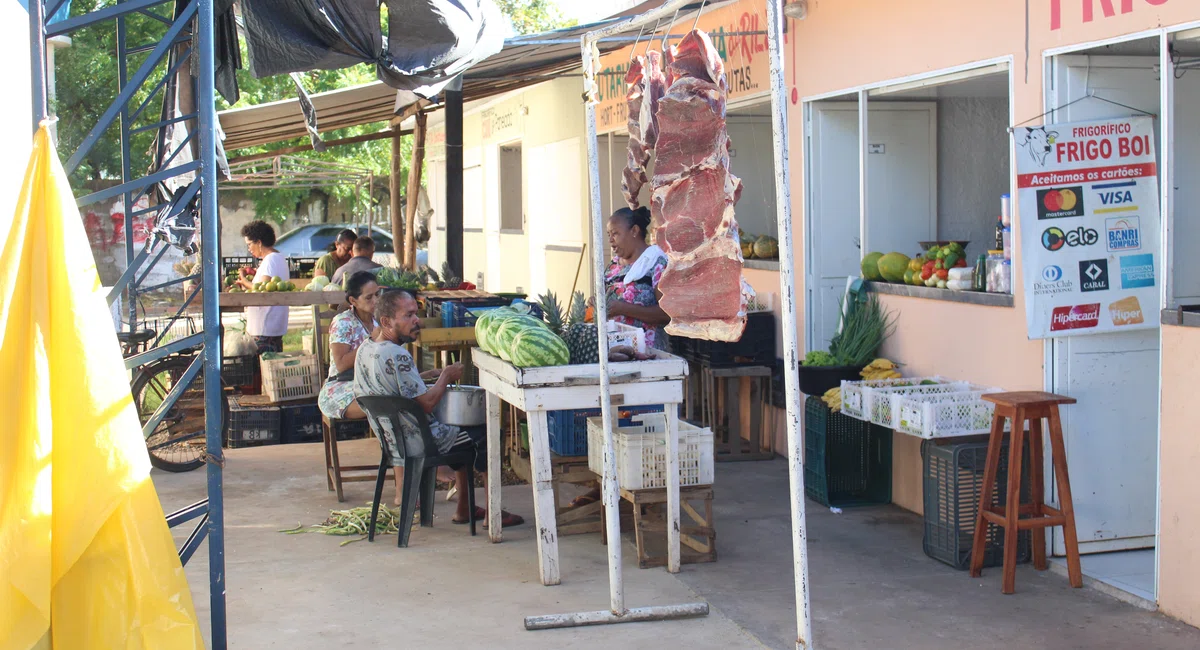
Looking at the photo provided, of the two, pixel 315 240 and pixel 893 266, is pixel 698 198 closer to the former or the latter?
pixel 893 266

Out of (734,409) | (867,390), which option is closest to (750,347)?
(734,409)

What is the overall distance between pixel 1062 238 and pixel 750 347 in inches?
130

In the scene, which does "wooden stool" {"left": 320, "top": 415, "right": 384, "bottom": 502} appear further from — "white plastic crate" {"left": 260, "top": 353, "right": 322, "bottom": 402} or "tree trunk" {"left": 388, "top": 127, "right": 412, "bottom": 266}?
"tree trunk" {"left": 388, "top": 127, "right": 412, "bottom": 266}

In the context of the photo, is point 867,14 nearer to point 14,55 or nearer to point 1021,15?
point 1021,15

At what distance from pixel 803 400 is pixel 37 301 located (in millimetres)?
5056

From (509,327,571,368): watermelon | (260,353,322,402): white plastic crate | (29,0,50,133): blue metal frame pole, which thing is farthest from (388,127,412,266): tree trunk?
(29,0,50,133): blue metal frame pole

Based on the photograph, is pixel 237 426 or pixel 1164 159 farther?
pixel 237 426

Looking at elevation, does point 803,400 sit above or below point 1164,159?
below

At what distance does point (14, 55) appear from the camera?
12.9 feet

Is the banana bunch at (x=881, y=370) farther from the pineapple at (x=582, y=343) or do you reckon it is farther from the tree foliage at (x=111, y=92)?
→ the tree foliage at (x=111, y=92)

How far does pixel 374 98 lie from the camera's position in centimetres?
1206

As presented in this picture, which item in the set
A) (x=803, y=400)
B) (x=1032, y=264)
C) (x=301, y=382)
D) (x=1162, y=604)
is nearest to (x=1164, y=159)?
(x=1032, y=264)

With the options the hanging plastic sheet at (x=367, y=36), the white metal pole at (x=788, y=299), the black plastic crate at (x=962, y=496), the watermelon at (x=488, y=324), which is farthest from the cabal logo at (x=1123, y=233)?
the hanging plastic sheet at (x=367, y=36)

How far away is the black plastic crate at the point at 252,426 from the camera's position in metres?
9.13
